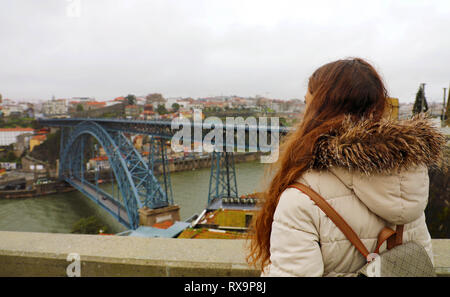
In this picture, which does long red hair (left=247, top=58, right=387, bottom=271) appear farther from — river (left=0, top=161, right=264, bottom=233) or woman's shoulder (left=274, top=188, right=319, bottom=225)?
river (left=0, top=161, right=264, bottom=233)

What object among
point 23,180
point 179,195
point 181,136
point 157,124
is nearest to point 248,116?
point 181,136

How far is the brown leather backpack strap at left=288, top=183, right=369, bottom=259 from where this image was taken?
19.7 inches

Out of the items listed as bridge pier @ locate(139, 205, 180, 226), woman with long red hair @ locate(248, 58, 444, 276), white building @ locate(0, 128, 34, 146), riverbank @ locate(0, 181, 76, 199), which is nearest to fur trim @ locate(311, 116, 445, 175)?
woman with long red hair @ locate(248, 58, 444, 276)

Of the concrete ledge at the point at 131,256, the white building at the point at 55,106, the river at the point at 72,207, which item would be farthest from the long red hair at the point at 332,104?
the white building at the point at 55,106

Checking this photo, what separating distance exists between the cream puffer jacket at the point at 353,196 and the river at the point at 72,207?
11530 millimetres

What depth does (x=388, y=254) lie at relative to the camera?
1.69 feet

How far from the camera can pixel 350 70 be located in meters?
0.58

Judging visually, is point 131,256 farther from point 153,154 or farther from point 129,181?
point 153,154

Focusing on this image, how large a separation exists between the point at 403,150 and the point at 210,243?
733mm

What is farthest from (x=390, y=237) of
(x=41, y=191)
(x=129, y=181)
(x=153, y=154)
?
(x=41, y=191)

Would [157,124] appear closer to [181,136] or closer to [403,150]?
[181,136]

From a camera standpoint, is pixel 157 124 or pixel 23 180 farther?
pixel 23 180

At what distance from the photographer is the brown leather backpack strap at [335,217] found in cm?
50
